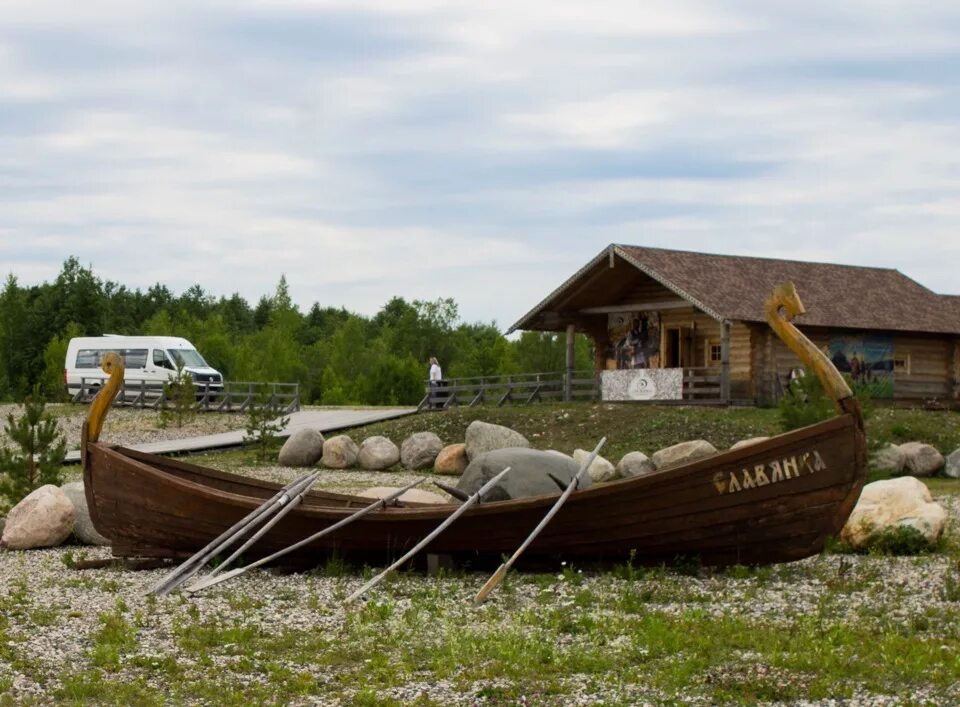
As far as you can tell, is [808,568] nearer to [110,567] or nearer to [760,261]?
[110,567]

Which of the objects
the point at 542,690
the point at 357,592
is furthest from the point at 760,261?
the point at 542,690

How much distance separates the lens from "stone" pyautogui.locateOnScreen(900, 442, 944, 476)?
27.0 meters

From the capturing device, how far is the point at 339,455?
29.9 m

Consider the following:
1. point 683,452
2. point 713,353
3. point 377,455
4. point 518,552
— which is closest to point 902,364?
point 713,353

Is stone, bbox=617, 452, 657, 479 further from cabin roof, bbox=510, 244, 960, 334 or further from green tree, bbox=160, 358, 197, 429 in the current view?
green tree, bbox=160, 358, 197, 429

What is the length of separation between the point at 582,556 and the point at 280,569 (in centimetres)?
331

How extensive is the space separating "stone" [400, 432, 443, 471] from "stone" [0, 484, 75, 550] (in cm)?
1276

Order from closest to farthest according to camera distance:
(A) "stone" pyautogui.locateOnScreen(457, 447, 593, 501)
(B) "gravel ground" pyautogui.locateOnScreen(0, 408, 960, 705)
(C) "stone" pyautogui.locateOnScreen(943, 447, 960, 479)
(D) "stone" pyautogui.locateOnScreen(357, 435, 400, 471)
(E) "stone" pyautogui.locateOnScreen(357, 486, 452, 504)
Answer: (B) "gravel ground" pyautogui.locateOnScreen(0, 408, 960, 705) → (A) "stone" pyautogui.locateOnScreen(457, 447, 593, 501) → (E) "stone" pyautogui.locateOnScreen(357, 486, 452, 504) → (C) "stone" pyautogui.locateOnScreen(943, 447, 960, 479) → (D) "stone" pyautogui.locateOnScreen(357, 435, 400, 471)

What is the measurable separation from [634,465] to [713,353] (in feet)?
36.3

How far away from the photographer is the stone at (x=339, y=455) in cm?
2989

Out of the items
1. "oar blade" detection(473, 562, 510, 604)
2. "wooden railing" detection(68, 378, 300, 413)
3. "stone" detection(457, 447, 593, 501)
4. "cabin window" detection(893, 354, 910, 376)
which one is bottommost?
"oar blade" detection(473, 562, 510, 604)

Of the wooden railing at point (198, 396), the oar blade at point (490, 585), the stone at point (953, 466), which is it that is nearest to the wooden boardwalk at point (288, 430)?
the wooden railing at point (198, 396)

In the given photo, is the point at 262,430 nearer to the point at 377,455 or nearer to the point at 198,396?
the point at 377,455

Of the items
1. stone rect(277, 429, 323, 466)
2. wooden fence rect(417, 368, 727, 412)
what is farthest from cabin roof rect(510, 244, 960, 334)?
stone rect(277, 429, 323, 466)
